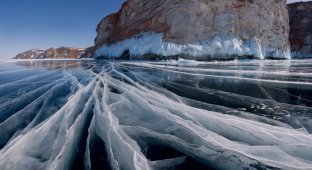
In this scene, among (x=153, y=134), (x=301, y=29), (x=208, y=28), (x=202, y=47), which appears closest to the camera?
(x=153, y=134)

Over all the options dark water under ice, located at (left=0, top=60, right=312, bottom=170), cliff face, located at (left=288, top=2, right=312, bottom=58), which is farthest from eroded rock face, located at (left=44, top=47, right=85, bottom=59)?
dark water under ice, located at (left=0, top=60, right=312, bottom=170)

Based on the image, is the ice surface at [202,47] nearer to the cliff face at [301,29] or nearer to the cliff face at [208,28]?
the cliff face at [208,28]

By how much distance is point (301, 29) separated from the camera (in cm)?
4969

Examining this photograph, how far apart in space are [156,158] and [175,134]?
0.48m

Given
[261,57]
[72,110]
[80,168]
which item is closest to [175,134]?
[80,168]

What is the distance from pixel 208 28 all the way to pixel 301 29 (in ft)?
127

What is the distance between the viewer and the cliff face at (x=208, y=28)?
22.3m

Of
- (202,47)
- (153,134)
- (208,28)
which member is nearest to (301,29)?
(208,28)

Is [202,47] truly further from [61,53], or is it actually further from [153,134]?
[61,53]

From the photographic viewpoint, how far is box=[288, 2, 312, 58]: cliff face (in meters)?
47.7

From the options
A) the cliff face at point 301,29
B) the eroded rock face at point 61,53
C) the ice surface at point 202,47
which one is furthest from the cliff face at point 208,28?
the eroded rock face at point 61,53

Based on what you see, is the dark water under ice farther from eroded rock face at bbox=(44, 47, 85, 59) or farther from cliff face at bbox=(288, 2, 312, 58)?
eroded rock face at bbox=(44, 47, 85, 59)

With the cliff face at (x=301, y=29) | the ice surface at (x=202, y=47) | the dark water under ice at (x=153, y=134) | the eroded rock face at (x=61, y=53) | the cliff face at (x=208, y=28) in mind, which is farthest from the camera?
the eroded rock face at (x=61, y=53)

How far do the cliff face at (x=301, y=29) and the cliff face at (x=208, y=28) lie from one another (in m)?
25.8
